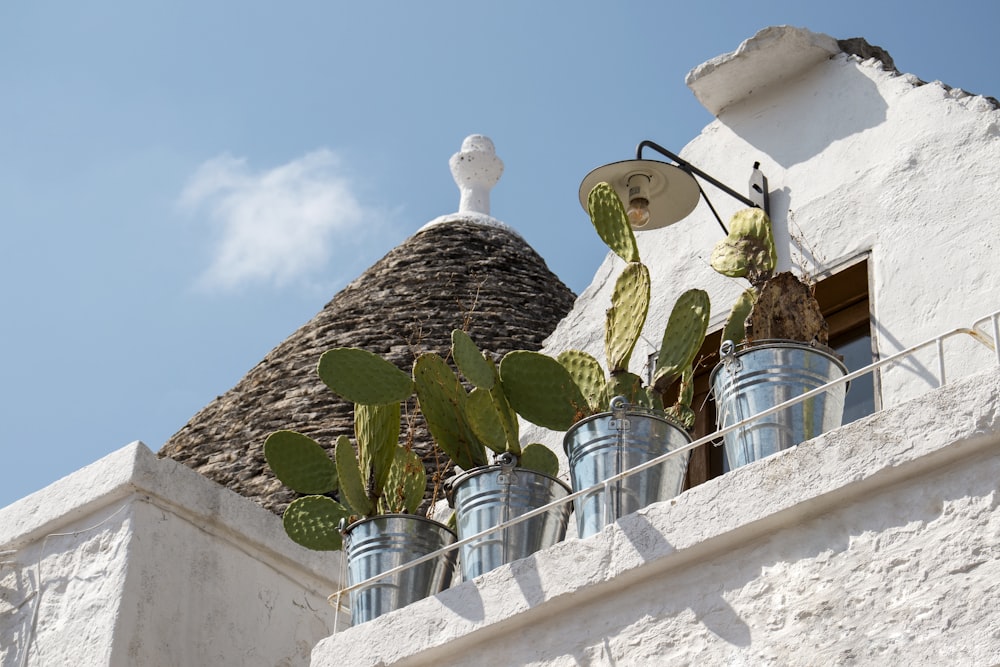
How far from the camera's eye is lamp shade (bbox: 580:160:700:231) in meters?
6.40

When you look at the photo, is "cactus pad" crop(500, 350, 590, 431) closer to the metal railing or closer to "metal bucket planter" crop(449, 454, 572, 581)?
"metal bucket planter" crop(449, 454, 572, 581)

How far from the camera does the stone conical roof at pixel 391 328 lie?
11.0m

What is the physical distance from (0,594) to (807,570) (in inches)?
126

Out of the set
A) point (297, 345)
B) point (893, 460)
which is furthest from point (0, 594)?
point (297, 345)

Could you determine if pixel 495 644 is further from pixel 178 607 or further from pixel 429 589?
pixel 178 607

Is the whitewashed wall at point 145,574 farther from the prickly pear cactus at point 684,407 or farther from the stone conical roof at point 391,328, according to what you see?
the stone conical roof at point 391,328

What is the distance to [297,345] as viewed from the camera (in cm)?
1236

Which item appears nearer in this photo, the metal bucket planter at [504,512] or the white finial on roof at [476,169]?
the metal bucket planter at [504,512]

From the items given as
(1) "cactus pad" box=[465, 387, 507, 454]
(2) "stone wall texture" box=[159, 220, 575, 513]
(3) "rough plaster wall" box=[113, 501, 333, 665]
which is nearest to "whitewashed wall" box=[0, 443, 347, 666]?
(3) "rough plaster wall" box=[113, 501, 333, 665]

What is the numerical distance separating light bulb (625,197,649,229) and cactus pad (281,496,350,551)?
1609 millimetres

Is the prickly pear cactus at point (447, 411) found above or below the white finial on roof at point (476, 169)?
below

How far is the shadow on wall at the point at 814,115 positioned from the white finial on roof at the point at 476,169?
763 cm

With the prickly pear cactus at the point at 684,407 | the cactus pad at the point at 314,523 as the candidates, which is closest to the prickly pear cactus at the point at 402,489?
the cactus pad at the point at 314,523

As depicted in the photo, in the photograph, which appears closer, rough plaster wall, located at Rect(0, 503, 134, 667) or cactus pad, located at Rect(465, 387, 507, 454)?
cactus pad, located at Rect(465, 387, 507, 454)
